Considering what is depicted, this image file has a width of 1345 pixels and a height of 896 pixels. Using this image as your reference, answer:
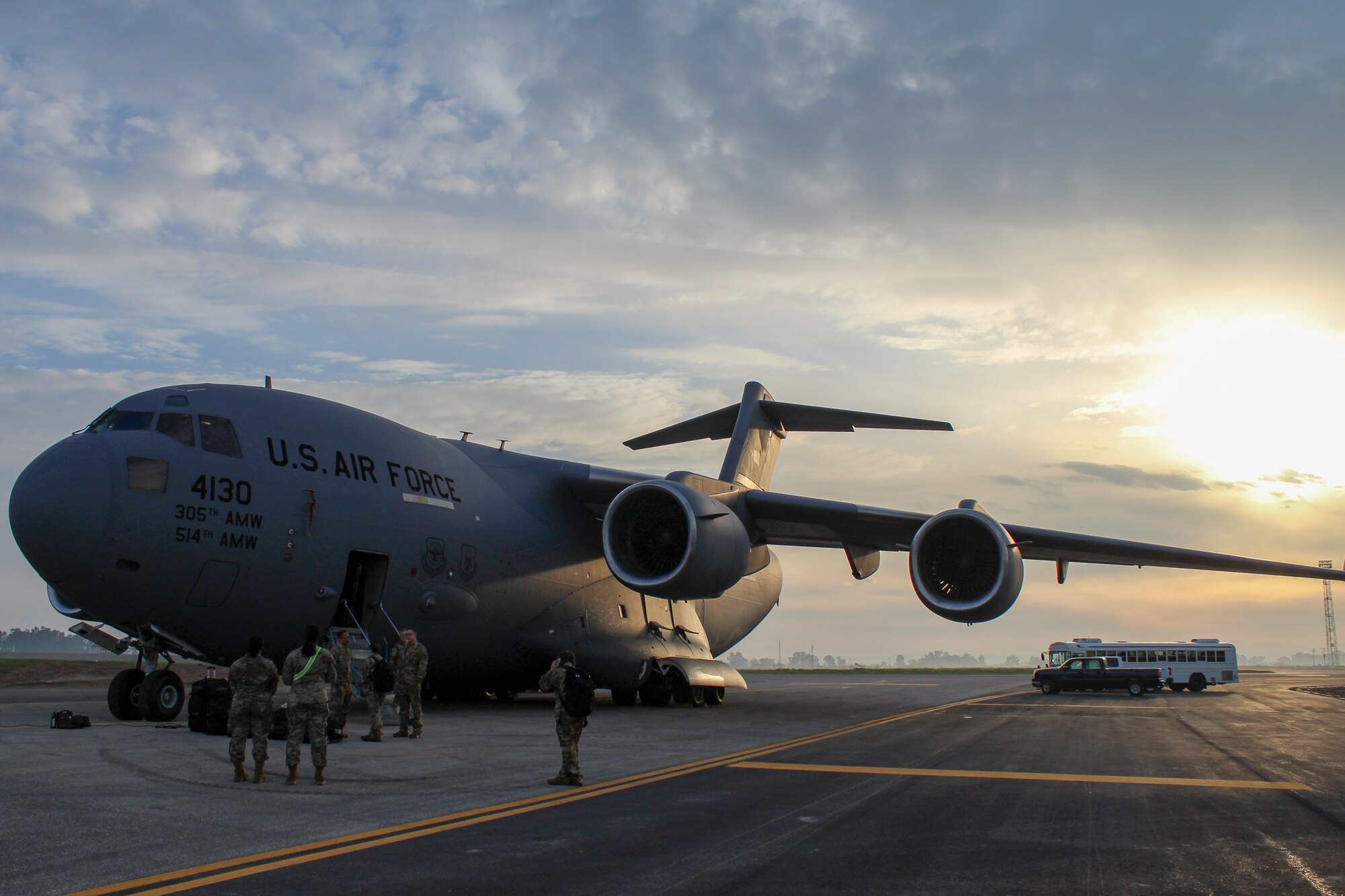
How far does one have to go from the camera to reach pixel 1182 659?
122ft

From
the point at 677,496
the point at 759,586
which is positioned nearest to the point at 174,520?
Answer: the point at 677,496

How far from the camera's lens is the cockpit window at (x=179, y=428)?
13.0m

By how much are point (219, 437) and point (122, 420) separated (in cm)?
116

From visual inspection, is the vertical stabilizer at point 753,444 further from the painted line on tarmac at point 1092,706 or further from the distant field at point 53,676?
the distant field at point 53,676

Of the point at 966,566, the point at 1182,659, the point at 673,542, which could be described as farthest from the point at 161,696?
the point at 1182,659

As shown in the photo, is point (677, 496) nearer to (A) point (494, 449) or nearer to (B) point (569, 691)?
(A) point (494, 449)

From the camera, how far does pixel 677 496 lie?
53.3 ft

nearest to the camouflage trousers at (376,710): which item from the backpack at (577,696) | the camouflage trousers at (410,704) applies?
the camouflage trousers at (410,704)

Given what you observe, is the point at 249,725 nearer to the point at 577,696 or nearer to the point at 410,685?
the point at 577,696

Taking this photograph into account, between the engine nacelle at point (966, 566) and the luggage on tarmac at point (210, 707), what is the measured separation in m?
10.2

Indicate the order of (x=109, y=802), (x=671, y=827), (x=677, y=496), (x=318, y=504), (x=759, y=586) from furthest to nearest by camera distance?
→ (x=759, y=586)
(x=677, y=496)
(x=318, y=504)
(x=109, y=802)
(x=671, y=827)

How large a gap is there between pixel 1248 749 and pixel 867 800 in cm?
744

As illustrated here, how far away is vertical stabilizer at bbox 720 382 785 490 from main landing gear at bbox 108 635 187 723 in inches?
425

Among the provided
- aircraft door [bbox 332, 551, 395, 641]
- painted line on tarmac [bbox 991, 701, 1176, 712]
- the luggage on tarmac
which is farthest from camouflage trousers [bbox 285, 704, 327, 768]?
painted line on tarmac [bbox 991, 701, 1176, 712]
